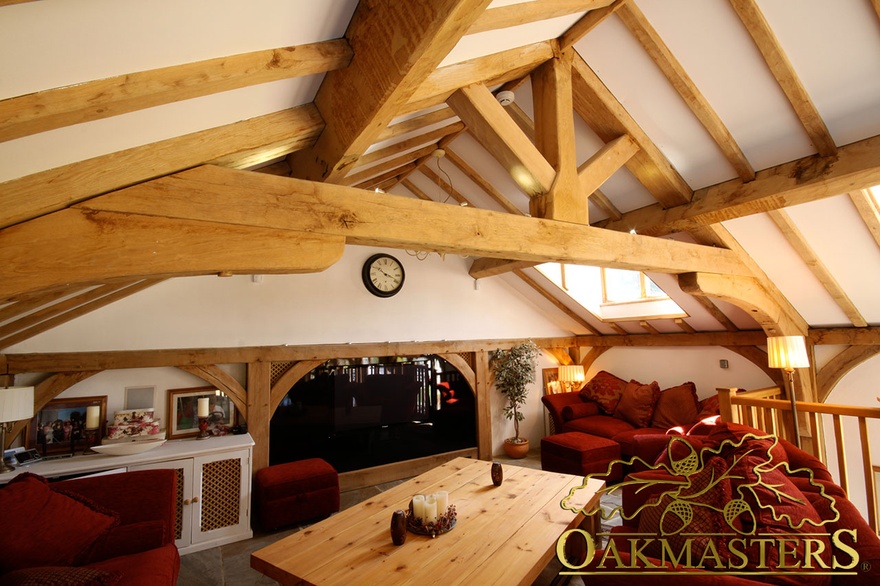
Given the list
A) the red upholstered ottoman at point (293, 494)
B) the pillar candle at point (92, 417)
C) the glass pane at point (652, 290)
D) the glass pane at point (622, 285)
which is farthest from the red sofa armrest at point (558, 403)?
the pillar candle at point (92, 417)

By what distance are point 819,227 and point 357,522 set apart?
4.03m

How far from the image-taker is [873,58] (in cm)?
228

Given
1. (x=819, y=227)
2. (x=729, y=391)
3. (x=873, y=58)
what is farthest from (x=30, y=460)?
(x=819, y=227)

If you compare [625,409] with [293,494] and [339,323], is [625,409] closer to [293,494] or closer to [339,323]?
[339,323]

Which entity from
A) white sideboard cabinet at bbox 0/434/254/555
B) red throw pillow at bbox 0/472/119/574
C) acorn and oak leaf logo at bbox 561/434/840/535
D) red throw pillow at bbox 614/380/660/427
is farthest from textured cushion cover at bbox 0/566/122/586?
red throw pillow at bbox 614/380/660/427

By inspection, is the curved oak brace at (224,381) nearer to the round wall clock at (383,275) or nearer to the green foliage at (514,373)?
the round wall clock at (383,275)

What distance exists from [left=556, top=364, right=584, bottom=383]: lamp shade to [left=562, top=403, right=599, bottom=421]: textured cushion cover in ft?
1.99

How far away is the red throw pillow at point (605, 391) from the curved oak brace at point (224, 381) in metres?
4.34

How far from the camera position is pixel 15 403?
273 centimetres

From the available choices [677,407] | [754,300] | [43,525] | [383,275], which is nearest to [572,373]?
[677,407]

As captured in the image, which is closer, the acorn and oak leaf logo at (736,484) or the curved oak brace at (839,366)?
the acorn and oak leaf logo at (736,484)

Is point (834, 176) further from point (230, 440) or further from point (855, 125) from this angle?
point (230, 440)

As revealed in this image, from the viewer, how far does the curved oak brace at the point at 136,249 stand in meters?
1.31

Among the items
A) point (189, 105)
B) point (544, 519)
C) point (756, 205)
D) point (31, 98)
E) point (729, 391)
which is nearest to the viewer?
point (31, 98)
